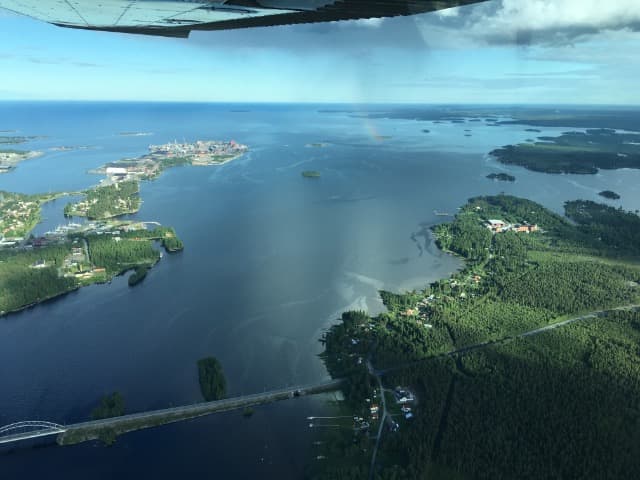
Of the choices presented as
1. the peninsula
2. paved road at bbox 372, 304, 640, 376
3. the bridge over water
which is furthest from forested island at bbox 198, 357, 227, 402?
the peninsula

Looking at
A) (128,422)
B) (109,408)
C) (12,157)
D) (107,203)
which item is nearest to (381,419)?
(128,422)

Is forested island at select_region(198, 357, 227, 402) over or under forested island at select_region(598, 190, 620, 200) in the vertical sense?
under

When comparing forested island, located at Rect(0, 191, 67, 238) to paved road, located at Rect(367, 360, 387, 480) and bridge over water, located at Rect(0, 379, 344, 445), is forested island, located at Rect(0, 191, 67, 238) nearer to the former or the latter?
bridge over water, located at Rect(0, 379, 344, 445)

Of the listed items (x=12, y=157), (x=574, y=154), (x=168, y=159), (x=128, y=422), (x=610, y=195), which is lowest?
(x=128, y=422)

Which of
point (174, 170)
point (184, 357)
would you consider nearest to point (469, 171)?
point (174, 170)

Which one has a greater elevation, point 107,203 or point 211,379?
point 107,203

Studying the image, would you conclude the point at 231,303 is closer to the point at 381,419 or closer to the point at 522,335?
the point at 381,419

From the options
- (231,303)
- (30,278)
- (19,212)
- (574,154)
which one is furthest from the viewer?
(574,154)
